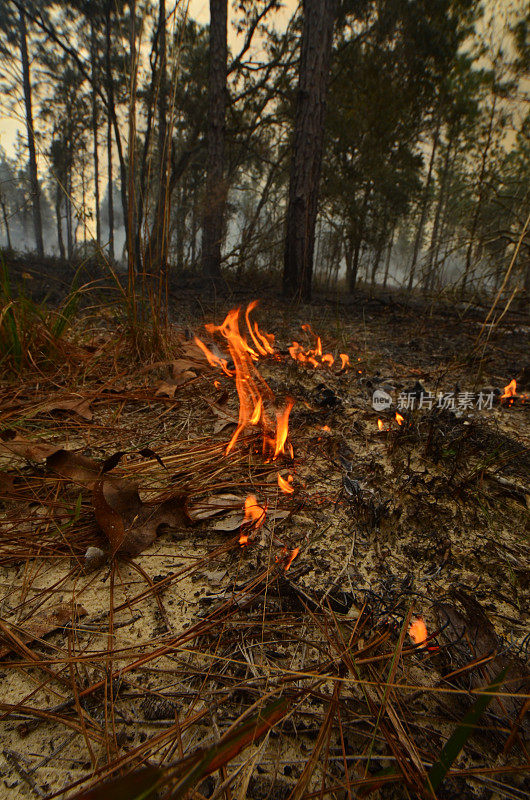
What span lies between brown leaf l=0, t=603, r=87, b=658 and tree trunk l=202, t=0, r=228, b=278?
589 centimetres

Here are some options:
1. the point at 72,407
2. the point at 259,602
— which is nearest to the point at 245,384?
the point at 72,407

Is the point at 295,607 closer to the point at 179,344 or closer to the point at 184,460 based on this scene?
the point at 184,460

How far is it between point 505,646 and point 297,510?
63 centimetres

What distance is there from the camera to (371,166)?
37.2 ft

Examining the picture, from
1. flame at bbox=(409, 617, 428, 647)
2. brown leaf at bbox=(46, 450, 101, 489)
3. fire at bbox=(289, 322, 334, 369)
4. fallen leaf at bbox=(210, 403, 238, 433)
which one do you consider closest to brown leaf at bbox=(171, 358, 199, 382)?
fallen leaf at bbox=(210, 403, 238, 433)

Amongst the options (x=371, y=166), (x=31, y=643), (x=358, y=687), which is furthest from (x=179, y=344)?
(x=371, y=166)

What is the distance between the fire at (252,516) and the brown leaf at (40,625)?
456mm

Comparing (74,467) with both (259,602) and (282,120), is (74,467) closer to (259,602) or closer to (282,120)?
(259,602)

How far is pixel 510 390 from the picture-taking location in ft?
7.83

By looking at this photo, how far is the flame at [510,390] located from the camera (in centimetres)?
231

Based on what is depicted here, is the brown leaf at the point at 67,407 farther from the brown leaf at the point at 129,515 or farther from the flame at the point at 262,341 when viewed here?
the flame at the point at 262,341

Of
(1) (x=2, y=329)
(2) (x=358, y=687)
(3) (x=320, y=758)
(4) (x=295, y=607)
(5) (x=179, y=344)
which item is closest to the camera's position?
(3) (x=320, y=758)

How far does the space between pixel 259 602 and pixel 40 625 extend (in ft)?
1.71

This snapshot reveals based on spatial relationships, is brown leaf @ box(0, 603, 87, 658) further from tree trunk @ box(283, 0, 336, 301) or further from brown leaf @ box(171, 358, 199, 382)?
tree trunk @ box(283, 0, 336, 301)
